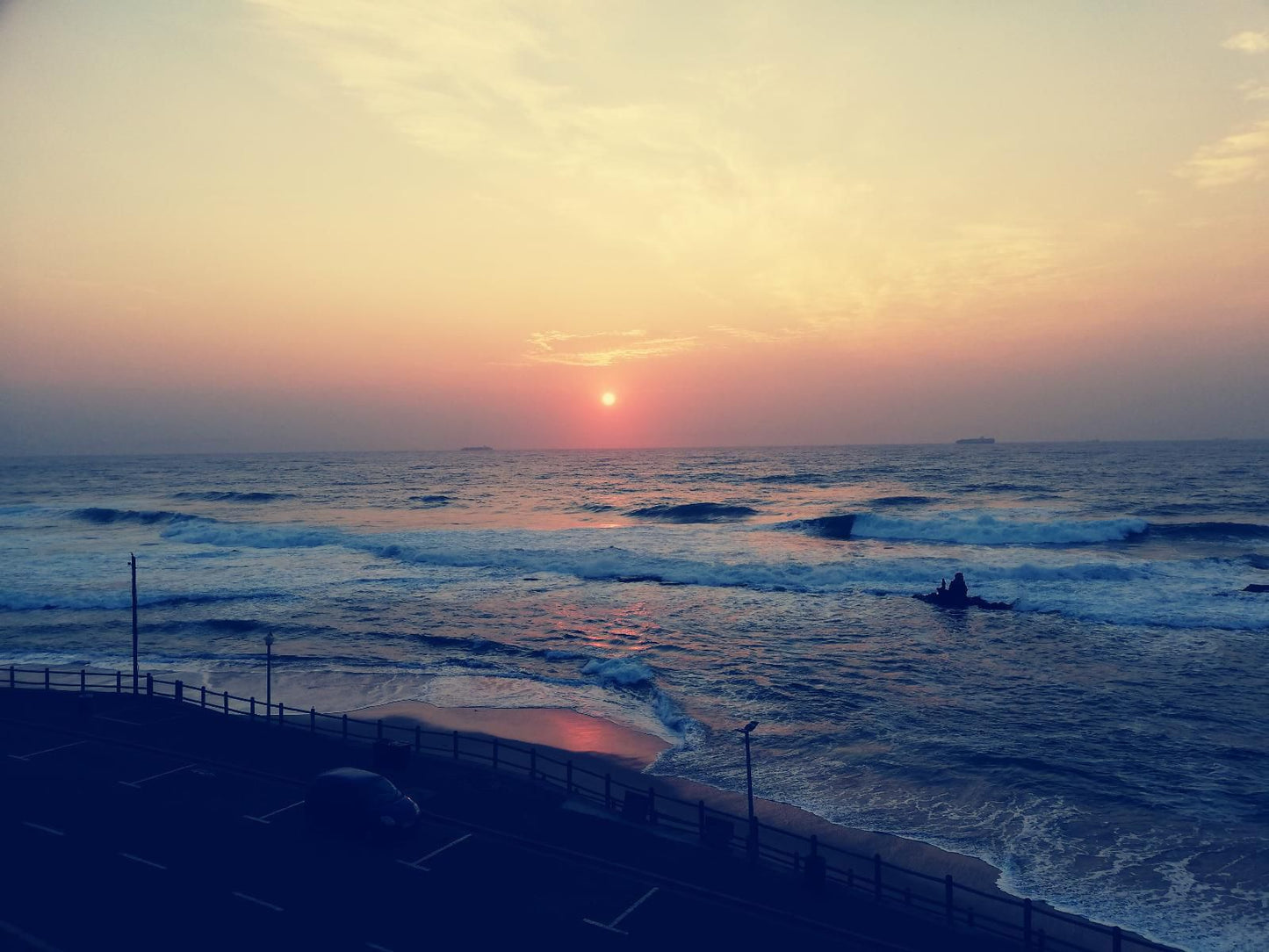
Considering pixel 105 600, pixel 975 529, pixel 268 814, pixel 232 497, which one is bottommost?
pixel 105 600

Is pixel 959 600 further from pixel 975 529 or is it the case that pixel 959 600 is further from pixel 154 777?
pixel 154 777

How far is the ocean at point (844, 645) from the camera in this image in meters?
24.1

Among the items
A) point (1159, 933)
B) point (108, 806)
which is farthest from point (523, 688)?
point (1159, 933)

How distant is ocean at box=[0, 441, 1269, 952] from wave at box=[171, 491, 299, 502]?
91.9 ft

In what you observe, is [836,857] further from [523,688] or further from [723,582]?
[723,582]

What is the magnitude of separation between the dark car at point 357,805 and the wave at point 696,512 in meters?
89.0

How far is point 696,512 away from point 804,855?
94.8 metres

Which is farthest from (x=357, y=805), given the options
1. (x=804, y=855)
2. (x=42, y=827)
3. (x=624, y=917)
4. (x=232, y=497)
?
(x=232, y=497)

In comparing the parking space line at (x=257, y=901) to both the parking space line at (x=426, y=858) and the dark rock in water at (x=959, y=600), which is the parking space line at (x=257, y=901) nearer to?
the parking space line at (x=426, y=858)

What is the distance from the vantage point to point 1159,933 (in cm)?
1823

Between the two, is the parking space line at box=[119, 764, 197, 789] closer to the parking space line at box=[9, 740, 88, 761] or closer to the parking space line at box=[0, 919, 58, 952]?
the parking space line at box=[9, 740, 88, 761]

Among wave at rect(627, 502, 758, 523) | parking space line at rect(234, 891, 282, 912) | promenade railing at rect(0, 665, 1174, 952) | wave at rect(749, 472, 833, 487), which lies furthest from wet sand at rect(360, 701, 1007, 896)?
wave at rect(749, 472, 833, 487)

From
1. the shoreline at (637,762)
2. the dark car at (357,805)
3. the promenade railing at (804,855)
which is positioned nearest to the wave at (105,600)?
the promenade railing at (804,855)

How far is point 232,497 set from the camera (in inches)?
5522
